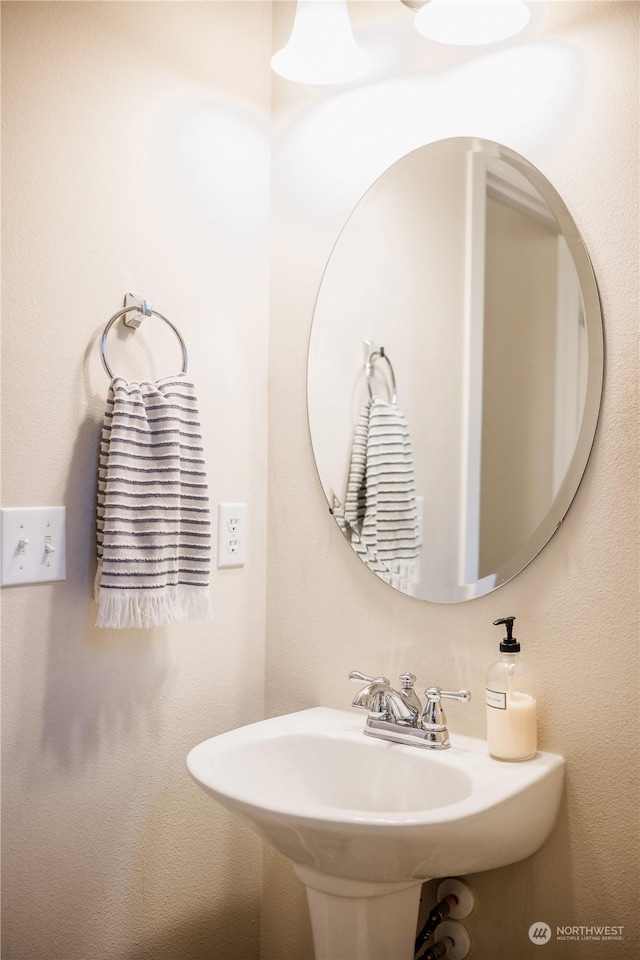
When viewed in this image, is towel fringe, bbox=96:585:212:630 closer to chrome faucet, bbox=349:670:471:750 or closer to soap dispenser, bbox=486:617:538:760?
chrome faucet, bbox=349:670:471:750

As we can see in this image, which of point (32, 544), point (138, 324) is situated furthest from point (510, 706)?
point (138, 324)

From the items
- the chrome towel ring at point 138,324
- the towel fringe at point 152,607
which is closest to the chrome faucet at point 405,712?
the towel fringe at point 152,607

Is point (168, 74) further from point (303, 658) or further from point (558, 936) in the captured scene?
point (558, 936)

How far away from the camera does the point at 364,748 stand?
132 centimetres

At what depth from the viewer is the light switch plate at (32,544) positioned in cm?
116

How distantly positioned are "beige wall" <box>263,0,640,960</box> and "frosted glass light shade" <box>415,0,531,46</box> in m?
0.04

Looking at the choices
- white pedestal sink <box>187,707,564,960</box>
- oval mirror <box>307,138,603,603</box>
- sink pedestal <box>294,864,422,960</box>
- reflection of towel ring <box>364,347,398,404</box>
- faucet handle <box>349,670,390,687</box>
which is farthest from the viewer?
reflection of towel ring <box>364,347,398,404</box>

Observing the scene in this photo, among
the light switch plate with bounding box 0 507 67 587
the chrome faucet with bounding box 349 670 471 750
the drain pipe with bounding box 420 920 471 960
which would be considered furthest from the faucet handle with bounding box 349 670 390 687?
the light switch plate with bounding box 0 507 67 587

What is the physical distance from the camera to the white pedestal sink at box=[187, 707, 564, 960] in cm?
101

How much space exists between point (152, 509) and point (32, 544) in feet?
0.62

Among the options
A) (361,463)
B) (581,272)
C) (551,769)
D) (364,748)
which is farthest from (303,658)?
(581,272)

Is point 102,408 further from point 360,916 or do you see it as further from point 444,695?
point 360,916

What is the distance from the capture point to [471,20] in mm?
1291

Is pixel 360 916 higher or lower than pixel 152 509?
lower
